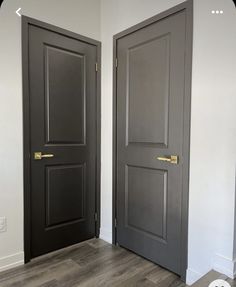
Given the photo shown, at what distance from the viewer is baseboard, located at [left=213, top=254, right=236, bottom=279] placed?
1.68 meters

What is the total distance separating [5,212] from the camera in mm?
2135

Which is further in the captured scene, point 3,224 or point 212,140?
point 3,224

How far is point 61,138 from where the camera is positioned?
96.6 inches

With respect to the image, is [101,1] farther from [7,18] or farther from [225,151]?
[225,151]

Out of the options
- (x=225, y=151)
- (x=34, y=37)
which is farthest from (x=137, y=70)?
(x=225, y=151)

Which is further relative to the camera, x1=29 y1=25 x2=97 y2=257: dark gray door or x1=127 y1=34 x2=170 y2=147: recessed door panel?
x1=29 y1=25 x2=97 y2=257: dark gray door

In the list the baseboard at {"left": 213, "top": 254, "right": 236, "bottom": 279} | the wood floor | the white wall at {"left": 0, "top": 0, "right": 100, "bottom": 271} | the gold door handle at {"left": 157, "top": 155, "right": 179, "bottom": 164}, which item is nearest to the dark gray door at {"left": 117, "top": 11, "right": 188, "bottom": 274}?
the gold door handle at {"left": 157, "top": 155, "right": 179, "bottom": 164}

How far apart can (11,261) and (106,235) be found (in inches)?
38.4

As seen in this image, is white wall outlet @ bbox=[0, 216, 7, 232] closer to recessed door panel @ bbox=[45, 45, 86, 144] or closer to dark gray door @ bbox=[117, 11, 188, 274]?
recessed door panel @ bbox=[45, 45, 86, 144]

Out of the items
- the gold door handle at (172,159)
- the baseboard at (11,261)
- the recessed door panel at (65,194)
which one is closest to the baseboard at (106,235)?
the recessed door panel at (65,194)

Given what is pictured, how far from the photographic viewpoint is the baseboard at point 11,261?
6.95 ft

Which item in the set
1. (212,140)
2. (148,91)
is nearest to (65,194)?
(148,91)

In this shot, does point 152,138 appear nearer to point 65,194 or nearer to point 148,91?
point 148,91

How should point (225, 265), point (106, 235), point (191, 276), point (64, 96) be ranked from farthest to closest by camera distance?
point (106, 235) < point (64, 96) < point (191, 276) < point (225, 265)
